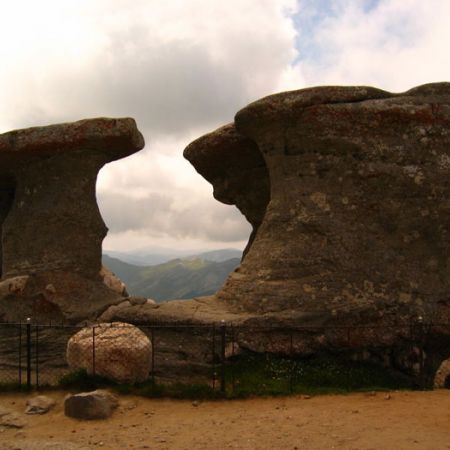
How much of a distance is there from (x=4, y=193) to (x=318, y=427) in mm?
10767

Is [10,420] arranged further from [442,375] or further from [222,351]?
[442,375]

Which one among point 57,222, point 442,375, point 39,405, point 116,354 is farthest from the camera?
point 57,222

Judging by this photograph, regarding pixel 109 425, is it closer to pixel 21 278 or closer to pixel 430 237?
pixel 21 278

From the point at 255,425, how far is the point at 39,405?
3.37 metres

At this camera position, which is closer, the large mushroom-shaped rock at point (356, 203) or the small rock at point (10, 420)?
the small rock at point (10, 420)

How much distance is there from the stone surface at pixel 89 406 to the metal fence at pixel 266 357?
852 millimetres

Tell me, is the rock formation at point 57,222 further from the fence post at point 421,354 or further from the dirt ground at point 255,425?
the fence post at point 421,354

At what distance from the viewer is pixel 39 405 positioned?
820cm

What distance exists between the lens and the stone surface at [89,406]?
25.1 ft

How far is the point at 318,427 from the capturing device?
6973 millimetres

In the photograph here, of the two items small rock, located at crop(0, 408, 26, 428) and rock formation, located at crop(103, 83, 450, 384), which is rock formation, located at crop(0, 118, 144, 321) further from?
small rock, located at crop(0, 408, 26, 428)

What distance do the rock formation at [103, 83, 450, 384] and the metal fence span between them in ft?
0.60

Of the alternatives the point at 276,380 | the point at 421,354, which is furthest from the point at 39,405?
the point at 421,354

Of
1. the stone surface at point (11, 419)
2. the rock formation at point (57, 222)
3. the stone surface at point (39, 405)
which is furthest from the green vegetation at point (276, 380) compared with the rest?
the rock formation at point (57, 222)
